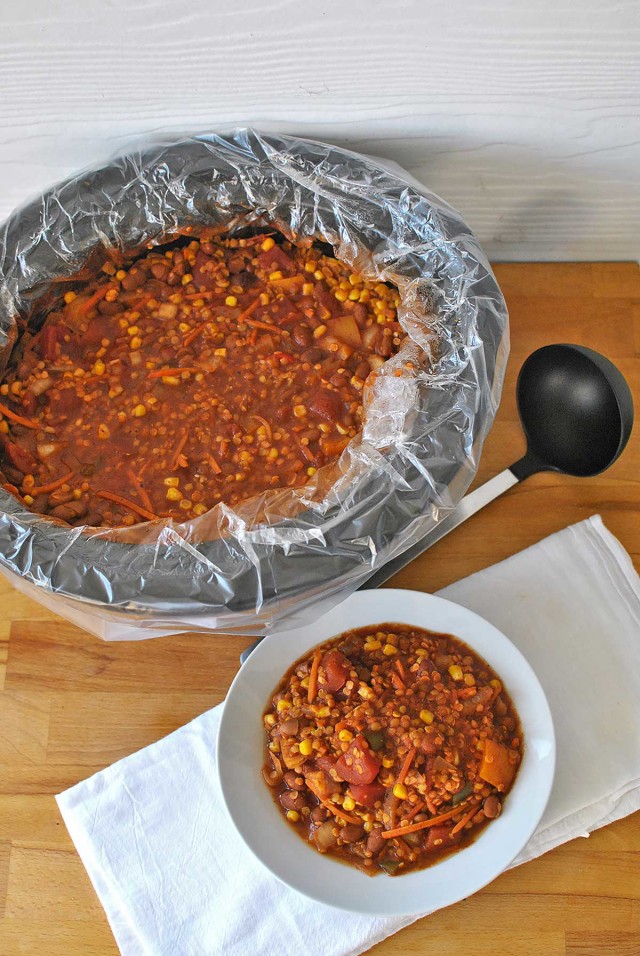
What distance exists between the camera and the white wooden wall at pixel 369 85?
759 millimetres

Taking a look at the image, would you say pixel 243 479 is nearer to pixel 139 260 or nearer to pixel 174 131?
pixel 139 260

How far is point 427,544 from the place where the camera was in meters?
0.96

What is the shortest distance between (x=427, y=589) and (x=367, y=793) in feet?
0.81

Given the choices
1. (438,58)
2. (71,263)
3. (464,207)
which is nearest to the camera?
(438,58)

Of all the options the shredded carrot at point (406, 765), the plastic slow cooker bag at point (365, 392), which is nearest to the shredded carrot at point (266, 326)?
the plastic slow cooker bag at point (365, 392)

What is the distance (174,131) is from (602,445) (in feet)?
1.95

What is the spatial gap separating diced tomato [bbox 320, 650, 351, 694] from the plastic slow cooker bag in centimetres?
10

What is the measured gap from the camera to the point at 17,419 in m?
0.89

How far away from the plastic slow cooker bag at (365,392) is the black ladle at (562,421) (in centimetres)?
17

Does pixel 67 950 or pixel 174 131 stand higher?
pixel 174 131

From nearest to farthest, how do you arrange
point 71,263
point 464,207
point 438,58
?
point 438,58, point 71,263, point 464,207

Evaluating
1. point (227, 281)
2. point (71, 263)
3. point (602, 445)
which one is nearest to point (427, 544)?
point (602, 445)

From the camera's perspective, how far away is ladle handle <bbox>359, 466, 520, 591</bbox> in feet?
3.17

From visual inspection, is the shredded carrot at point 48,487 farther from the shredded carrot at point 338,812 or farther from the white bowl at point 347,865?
the shredded carrot at point 338,812
